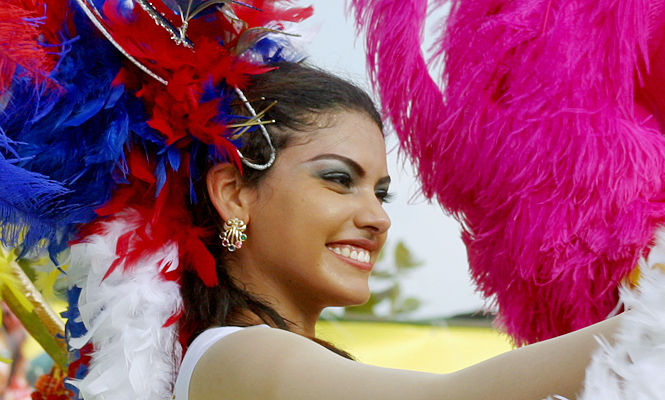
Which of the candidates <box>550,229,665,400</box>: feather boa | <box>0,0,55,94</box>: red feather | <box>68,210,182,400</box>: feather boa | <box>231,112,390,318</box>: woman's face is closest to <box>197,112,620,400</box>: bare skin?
<box>231,112,390,318</box>: woman's face

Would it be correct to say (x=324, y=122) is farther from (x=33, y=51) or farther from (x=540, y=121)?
(x=33, y=51)

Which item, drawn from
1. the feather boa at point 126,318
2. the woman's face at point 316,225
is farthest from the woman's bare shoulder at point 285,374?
the woman's face at point 316,225

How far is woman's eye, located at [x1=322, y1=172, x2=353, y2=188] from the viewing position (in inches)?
60.9

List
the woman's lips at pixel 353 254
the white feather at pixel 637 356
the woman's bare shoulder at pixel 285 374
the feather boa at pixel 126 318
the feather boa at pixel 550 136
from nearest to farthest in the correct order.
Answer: the white feather at pixel 637 356 → the woman's bare shoulder at pixel 285 374 → the feather boa at pixel 550 136 → the feather boa at pixel 126 318 → the woman's lips at pixel 353 254

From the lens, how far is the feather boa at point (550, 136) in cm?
127

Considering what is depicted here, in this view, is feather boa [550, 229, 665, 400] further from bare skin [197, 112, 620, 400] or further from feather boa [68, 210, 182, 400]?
feather boa [68, 210, 182, 400]

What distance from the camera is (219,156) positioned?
1549 mm

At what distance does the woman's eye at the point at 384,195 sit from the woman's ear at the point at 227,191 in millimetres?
307

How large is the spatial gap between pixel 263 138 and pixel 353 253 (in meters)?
0.30

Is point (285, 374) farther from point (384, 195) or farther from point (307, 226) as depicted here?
point (384, 195)

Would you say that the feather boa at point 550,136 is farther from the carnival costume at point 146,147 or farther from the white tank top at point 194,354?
the white tank top at point 194,354

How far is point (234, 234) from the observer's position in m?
1.55

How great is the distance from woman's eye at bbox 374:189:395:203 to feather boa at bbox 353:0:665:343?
0.84 feet

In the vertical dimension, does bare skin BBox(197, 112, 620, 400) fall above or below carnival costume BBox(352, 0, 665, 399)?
below
